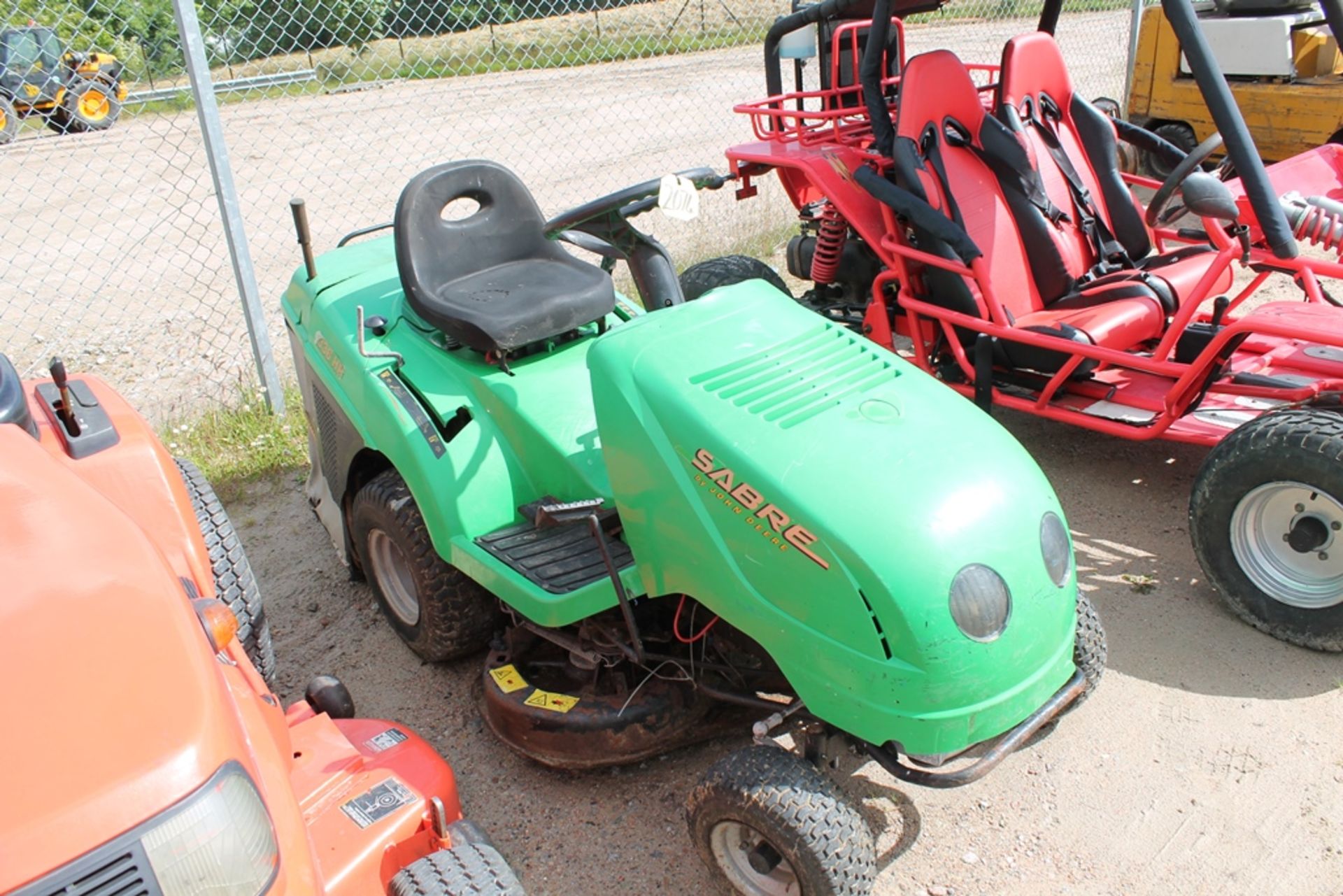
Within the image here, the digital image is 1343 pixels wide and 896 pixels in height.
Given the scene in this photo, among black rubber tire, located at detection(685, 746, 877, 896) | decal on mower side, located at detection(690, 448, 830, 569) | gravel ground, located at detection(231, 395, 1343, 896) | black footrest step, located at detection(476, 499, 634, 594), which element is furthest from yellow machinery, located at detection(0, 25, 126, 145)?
black rubber tire, located at detection(685, 746, 877, 896)

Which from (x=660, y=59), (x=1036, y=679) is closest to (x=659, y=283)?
(x=1036, y=679)

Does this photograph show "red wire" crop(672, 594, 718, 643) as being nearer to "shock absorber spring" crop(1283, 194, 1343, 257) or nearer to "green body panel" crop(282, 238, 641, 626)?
"green body panel" crop(282, 238, 641, 626)

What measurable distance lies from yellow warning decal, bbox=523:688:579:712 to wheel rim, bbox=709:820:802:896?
474 mm

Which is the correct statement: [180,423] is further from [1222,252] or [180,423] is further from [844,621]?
[1222,252]

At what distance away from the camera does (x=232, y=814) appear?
4.67 ft

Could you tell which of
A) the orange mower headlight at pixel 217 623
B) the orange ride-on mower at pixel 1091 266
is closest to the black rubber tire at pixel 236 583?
the orange mower headlight at pixel 217 623

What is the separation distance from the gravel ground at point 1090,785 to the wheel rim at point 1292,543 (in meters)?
0.16

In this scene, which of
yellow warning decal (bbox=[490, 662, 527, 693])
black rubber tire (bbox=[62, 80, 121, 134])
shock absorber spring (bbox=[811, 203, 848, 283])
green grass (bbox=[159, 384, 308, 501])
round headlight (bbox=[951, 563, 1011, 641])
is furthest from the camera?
black rubber tire (bbox=[62, 80, 121, 134])

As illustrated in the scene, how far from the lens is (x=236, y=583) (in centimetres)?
276

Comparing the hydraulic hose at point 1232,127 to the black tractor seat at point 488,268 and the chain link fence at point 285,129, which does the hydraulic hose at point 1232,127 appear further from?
the chain link fence at point 285,129

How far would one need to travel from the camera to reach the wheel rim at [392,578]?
10.3ft

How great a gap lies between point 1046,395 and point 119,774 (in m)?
Result: 3.10

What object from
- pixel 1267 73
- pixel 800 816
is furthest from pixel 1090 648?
pixel 1267 73

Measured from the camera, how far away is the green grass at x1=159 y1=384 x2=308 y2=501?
14.3 feet
